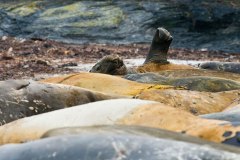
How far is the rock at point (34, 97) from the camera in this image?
5.57 m

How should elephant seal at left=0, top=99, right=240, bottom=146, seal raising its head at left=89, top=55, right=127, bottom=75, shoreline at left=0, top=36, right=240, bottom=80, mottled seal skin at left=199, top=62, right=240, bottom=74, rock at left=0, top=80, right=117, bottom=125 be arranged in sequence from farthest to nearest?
shoreline at left=0, top=36, right=240, bottom=80 < mottled seal skin at left=199, top=62, right=240, bottom=74 < seal raising its head at left=89, top=55, right=127, bottom=75 < rock at left=0, top=80, right=117, bottom=125 < elephant seal at left=0, top=99, right=240, bottom=146

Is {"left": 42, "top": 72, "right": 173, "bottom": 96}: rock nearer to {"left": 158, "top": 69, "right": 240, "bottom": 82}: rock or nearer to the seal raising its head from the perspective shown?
{"left": 158, "top": 69, "right": 240, "bottom": 82}: rock

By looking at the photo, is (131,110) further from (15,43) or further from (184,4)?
(184,4)

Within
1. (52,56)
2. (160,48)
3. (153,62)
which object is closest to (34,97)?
(153,62)

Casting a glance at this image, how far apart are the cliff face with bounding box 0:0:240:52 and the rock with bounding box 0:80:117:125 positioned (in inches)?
685

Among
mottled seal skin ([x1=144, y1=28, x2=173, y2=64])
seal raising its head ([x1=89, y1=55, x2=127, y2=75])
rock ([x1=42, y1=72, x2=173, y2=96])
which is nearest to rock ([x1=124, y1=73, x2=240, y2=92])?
rock ([x1=42, y1=72, x2=173, y2=96])

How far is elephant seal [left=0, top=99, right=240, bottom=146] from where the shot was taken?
168 inches

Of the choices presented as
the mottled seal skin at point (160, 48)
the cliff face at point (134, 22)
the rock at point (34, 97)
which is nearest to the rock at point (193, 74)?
Result: the mottled seal skin at point (160, 48)

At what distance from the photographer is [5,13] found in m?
27.7

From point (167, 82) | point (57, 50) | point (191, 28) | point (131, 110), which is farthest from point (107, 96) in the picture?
point (191, 28)

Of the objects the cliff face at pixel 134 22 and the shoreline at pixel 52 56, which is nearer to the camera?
the shoreline at pixel 52 56

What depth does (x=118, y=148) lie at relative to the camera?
3.32m

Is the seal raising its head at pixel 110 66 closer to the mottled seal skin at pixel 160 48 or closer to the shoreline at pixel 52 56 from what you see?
the mottled seal skin at pixel 160 48

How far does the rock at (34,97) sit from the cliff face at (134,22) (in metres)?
17.4
